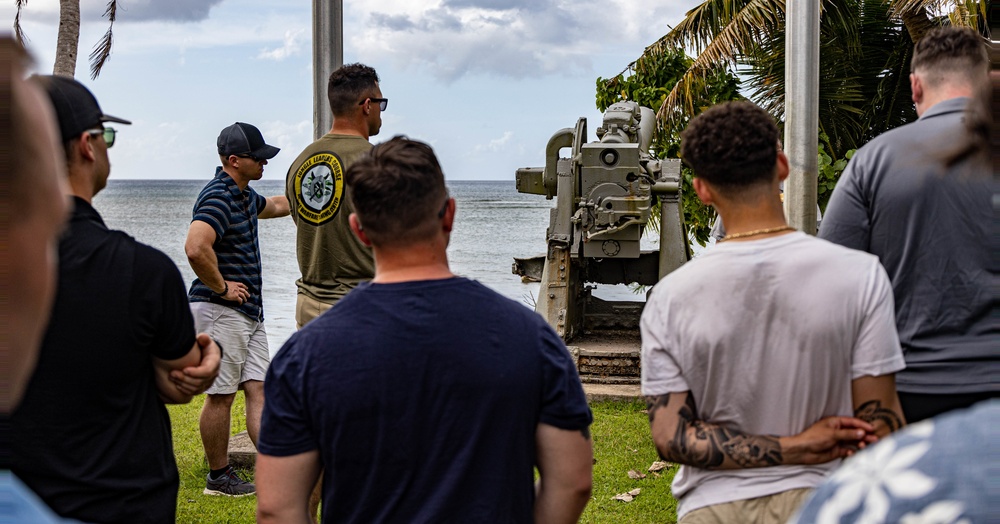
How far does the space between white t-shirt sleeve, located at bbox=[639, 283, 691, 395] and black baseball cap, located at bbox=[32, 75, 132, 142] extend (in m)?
1.61

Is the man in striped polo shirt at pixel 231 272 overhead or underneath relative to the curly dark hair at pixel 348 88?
underneath

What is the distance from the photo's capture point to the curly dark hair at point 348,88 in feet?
16.5

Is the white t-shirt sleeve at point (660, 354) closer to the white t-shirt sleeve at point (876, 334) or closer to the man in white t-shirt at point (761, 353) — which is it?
the man in white t-shirt at point (761, 353)

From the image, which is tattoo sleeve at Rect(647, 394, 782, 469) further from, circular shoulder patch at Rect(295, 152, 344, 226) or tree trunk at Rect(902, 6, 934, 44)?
tree trunk at Rect(902, 6, 934, 44)

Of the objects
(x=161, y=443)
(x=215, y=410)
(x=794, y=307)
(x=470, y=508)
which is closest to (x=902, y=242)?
(x=794, y=307)

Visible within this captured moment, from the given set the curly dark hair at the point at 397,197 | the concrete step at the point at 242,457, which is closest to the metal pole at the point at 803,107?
the concrete step at the point at 242,457

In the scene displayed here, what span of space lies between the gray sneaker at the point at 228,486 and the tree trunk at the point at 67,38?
8305mm

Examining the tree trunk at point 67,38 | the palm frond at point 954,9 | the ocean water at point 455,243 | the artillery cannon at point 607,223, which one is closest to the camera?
the artillery cannon at point 607,223

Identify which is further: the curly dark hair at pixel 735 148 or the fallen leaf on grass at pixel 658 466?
the fallen leaf on grass at pixel 658 466

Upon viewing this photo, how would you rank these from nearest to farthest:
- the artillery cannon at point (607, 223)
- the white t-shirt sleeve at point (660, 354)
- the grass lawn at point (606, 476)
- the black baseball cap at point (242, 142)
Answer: the white t-shirt sleeve at point (660, 354)
the black baseball cap at point (242, 142)
the grass lawn at point (606, 476)
the artillery cannon at point (607, 223)

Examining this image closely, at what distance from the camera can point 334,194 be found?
498 centimetres

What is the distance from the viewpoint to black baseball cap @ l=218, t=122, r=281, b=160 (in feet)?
18.5

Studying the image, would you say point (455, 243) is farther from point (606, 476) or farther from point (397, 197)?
point (397, 197)

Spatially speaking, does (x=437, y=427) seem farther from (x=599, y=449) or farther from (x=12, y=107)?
(x=599, y=449)
